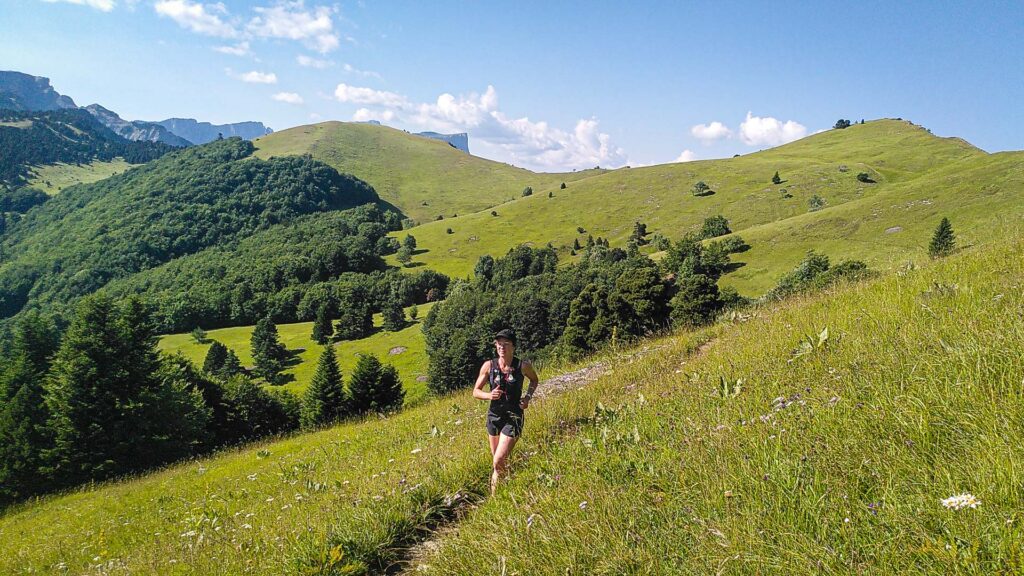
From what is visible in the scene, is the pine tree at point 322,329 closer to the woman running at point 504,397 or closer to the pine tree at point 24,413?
the pine tree at point 24,413

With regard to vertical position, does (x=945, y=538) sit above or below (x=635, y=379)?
above

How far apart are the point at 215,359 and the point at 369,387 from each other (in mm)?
69796

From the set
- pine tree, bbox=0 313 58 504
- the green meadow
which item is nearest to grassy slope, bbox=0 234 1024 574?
the green meadow

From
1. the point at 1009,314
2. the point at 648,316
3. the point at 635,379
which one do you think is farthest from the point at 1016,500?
the point at 648,316

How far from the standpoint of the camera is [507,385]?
6680mm

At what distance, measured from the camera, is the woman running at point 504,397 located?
613cm

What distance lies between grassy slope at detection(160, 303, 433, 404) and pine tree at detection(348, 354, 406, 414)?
23403mm

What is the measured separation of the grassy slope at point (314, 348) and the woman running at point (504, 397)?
7292 cm

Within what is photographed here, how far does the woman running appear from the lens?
241 inches

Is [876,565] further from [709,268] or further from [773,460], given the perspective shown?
[709,268]

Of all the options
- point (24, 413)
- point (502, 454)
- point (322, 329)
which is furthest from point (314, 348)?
point (502, 454)

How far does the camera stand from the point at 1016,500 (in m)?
2.46

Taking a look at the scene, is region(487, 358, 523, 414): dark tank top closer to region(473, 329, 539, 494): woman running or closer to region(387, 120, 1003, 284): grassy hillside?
region(473, 329, 539, 494): woman running

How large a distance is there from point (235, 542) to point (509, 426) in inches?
152
